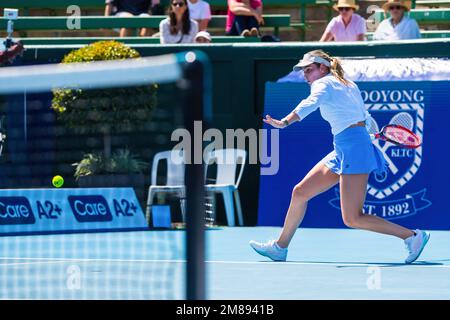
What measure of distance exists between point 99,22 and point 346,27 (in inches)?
148

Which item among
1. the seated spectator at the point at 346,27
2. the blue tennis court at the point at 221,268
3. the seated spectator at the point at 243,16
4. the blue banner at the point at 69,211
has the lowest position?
the blue tennis court at the point at 221,268

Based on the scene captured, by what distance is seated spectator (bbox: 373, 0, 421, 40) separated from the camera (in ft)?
46.0

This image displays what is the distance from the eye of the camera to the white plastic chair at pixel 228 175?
1371 centimetres

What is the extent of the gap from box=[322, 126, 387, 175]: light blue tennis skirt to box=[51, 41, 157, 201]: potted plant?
2.15 metres

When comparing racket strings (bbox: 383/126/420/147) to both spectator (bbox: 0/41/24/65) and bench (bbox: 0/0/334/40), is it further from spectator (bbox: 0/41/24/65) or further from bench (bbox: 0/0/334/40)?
bench (bbox: 0/0/334/40)

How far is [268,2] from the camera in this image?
54.4 ft

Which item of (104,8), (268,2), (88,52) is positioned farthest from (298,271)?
(104,8)

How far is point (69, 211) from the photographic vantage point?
1220cm

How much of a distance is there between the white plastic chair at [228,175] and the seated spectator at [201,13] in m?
2.57

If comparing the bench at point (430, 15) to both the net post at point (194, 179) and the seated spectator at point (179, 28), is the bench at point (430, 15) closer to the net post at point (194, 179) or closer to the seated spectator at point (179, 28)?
the seated spectator at point (179, 28)

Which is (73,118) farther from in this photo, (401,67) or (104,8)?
(104,8)

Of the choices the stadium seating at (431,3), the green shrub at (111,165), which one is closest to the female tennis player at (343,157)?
the green shrub at (111,165)

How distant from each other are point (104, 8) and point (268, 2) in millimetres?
2775

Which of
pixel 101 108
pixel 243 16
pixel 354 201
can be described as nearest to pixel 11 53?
pixel 101 108
